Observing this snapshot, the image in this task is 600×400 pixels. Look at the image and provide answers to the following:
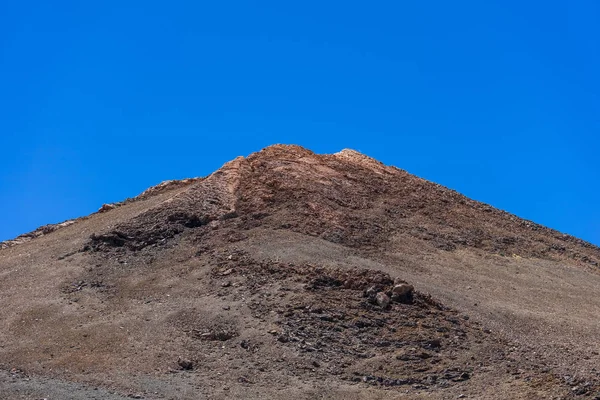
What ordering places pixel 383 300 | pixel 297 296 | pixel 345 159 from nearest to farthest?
pixel 383 300 < pixel 297 296 < pixel 345 159

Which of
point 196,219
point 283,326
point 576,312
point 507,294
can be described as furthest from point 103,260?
point 576,312

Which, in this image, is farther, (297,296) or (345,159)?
(345,159)

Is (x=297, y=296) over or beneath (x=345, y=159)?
beneath

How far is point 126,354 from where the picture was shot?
21016 mm

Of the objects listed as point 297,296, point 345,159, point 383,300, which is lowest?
point 383,300

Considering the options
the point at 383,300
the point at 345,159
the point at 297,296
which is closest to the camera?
the point at 383,300

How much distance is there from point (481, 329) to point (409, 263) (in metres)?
5.25

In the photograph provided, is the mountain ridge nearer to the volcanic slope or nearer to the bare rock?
the volcanic slope

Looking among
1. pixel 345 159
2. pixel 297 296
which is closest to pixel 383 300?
pixel 297 296

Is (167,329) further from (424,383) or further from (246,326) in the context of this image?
(424,383)

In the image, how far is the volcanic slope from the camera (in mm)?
19625

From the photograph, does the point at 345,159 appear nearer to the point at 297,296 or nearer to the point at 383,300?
the point at 297,296

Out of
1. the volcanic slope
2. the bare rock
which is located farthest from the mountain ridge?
the bare rock

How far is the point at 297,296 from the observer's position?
22.9 m
